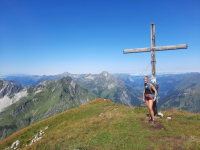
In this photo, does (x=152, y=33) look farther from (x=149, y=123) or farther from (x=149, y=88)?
(x=149, y=123)

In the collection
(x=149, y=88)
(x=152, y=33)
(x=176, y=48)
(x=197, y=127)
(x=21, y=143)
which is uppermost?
(x=152, y=33)

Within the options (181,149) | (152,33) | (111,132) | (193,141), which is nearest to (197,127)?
(193,141)

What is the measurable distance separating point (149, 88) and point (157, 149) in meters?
5.47

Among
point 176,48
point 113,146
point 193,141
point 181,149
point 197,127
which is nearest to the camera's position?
point 181,149

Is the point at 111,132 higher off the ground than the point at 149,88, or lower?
lower

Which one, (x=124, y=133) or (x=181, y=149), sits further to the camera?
(x=124, y=133)

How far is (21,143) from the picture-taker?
1727 cm

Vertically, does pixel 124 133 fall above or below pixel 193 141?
below

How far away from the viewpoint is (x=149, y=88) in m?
11.6

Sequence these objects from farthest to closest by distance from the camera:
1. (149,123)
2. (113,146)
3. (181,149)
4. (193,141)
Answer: (149,123) < (113,146) < (193,141) < (181,149)

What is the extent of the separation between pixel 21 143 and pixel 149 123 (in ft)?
61.4

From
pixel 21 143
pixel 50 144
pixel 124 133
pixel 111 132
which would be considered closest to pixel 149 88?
pixel 124 133

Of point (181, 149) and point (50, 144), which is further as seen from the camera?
point (50, 144)

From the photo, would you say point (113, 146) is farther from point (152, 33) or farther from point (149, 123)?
point (152, 33)
